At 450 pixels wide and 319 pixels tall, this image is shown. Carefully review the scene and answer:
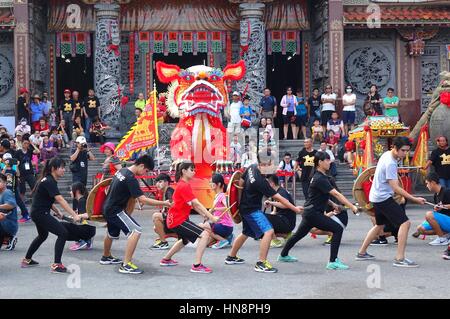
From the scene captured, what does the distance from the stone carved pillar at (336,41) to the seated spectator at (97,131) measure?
22.4 ft

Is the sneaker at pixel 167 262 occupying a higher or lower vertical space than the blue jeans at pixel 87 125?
lower

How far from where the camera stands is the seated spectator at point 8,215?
10.3 metres

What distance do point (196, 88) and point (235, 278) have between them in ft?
21.3

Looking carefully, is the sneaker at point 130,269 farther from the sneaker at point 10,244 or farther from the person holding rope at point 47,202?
the sneaker at point 10,244

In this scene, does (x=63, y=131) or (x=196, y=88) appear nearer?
(x=196, y=88)

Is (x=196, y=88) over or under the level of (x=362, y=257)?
over

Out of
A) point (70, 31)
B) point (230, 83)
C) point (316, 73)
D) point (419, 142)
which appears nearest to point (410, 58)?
point (316, 73)

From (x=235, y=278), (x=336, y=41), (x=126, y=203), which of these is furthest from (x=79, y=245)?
(x=336, y=41)

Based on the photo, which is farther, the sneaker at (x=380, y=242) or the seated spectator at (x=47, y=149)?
the seated spectator at (x=47, y=149)

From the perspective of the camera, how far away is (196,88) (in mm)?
14398

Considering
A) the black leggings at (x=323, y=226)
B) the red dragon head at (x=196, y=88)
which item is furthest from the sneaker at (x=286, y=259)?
the red dragon head at (x=196, y=88)

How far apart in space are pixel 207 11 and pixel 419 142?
9346mm

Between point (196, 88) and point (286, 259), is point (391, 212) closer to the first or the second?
point (286, 259)
